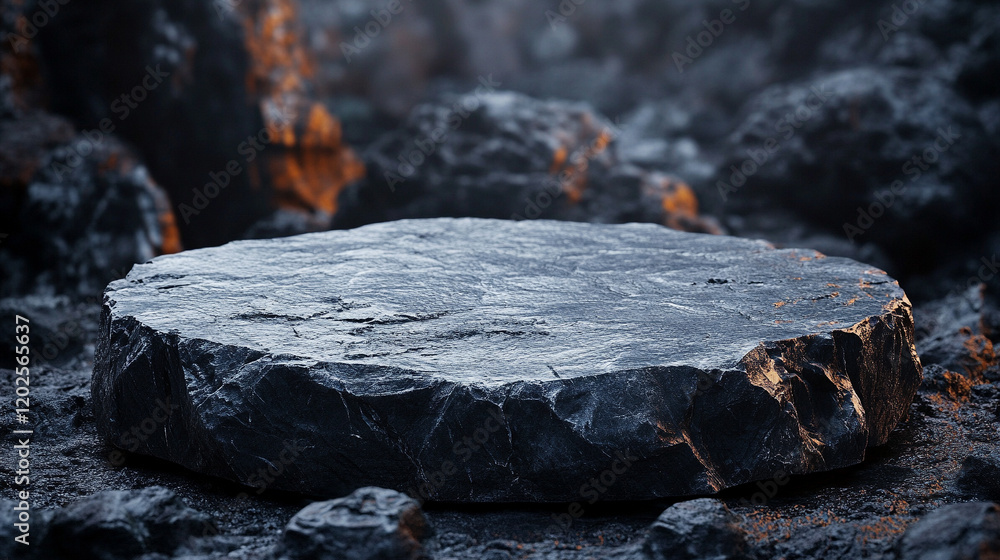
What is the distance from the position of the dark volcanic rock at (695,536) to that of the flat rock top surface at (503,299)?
1.28 ft

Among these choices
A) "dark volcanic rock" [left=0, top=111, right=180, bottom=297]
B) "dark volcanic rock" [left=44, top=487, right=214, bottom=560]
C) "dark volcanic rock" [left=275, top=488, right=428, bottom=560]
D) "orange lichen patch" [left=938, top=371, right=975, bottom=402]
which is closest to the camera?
"dark volcanic rock" [left=275, top=488, right=428, bottom=560]

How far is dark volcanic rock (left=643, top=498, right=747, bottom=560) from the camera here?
203 centimetres

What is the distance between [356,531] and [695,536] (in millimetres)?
789

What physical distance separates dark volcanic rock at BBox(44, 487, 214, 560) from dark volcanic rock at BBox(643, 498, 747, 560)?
1.13 m

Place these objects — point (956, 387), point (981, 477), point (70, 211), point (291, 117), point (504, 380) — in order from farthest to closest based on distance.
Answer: point (291, 117)
point (70, 211)
point (956, 387)
point (981, 477)
point (504, 380)

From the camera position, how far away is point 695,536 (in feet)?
6.66

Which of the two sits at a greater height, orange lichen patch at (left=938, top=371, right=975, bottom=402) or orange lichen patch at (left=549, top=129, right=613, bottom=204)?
orange lichen patch at (left=549, top=129, right=613, bottom=204)

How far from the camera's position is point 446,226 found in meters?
4.12

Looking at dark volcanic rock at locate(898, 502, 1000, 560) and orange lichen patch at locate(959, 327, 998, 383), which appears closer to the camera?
dark volcanic rock at locate(898, 502, 1000, 560)

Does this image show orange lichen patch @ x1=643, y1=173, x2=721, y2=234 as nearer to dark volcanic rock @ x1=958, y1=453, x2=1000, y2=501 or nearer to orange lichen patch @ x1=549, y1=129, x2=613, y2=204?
orange lichen patch @ x1=549, y1=129, x2=613, y2=204

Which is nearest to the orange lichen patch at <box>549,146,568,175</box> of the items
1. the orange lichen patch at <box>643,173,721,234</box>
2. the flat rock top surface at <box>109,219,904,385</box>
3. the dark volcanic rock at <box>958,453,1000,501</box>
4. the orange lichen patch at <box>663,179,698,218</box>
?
the orange lichen patch at <box>643,173,721,234</box>

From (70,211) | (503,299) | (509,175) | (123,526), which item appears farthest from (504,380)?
(70,211)

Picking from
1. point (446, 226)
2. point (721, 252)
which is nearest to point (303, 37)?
point (446, 226)

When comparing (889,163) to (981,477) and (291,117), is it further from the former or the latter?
(291,117)
